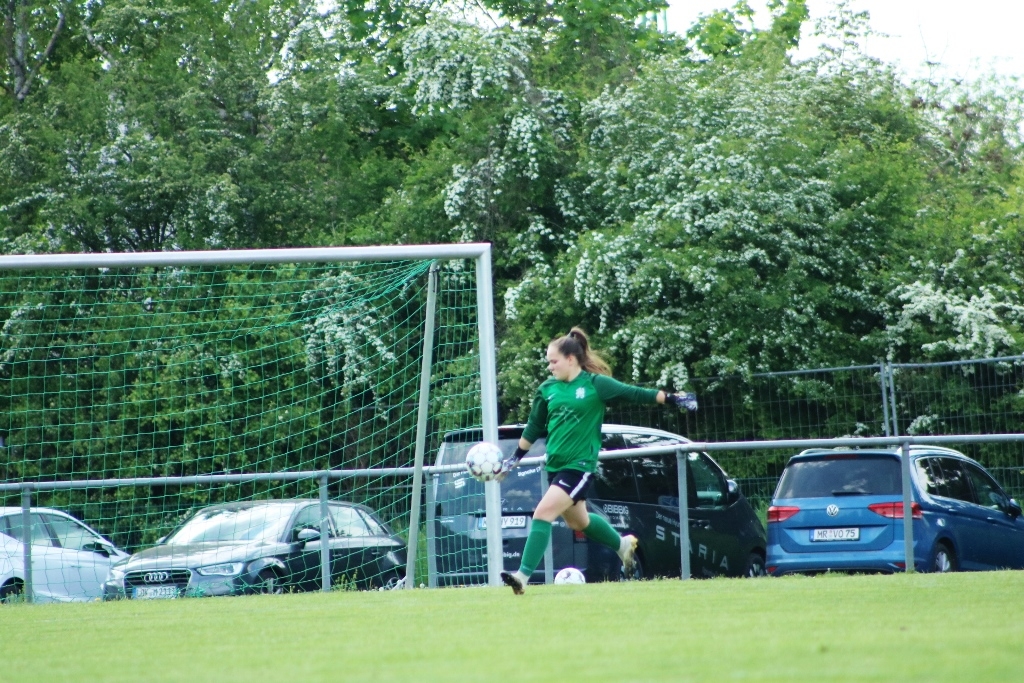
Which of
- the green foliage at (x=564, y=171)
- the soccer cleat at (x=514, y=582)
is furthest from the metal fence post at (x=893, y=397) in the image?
the soccer cleat at (x=514, y=582)

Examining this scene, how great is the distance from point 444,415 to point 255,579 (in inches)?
90.5

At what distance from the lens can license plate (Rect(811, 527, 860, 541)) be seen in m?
12.2

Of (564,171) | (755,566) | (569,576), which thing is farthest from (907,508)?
(564,171)

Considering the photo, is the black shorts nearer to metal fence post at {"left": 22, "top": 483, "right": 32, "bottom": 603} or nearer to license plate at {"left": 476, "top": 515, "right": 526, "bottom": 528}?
license plate at {"left": 476, "top": 515, "right": 526, "bottom": 528}

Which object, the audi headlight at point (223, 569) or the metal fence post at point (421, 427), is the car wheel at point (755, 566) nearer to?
the metal fence post at point (421, 427)

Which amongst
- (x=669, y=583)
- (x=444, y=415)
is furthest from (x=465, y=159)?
(x=669, y=583)

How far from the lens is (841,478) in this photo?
12469 mm

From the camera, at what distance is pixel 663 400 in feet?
28.0

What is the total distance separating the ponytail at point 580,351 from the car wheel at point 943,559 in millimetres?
4268

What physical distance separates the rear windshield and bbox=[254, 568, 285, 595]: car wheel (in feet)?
15.5

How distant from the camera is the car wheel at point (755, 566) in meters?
13.4

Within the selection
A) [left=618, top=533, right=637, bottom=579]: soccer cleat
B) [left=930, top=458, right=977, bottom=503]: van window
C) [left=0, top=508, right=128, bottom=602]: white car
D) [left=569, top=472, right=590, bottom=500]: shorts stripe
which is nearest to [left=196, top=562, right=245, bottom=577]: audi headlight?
[left=0, top=508, right=128, bottom=602]: white car

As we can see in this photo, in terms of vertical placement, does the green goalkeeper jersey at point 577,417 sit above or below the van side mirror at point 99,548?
Answer: above

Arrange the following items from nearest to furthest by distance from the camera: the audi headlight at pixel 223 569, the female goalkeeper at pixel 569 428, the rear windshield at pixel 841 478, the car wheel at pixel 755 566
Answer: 1. the female goalkeeper at pixel 569 428
2. the rear windshield at pixel 841 478
3. the audi headlight at pixel 223 569
4. the car wheel at pixel 755 566
